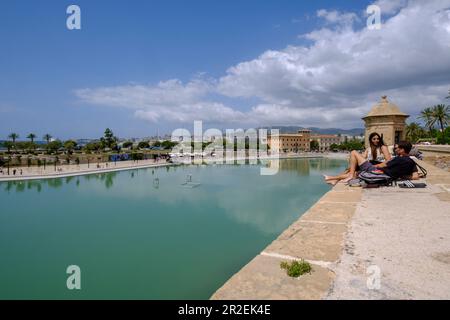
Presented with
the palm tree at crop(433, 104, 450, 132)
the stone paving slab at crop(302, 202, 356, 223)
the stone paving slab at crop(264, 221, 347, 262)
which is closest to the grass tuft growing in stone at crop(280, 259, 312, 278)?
the stone paving slab at crop(264, 221, 347, 262)

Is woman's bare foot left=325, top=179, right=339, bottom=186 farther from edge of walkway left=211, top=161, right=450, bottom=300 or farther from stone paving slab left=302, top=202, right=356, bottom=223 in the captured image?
edge of walkway left=211, top=161, right=450, bottom=300

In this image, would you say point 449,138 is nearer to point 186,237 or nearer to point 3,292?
point 186,237

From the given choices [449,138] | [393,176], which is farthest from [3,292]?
[449,138]

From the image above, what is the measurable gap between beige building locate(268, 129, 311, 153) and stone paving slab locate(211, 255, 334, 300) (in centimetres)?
9074

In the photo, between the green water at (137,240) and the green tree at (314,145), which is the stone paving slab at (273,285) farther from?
the green tree at (314,145)

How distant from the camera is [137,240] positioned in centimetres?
860

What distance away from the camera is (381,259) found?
105 inches

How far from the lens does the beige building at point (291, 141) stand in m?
94.9

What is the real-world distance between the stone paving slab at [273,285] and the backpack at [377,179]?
503 cm

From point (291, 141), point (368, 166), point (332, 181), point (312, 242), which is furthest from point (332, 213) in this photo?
point (291, 141)

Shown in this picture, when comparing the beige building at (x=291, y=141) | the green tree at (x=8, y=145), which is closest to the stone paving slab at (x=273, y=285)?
the green tree at (x=8, y=145)

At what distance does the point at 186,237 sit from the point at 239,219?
9.35ft

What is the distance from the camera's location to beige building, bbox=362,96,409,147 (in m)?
24.9

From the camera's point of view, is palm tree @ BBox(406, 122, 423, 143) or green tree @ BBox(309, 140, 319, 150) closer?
palm tree @ BBox(406, 122, 423, 143)
